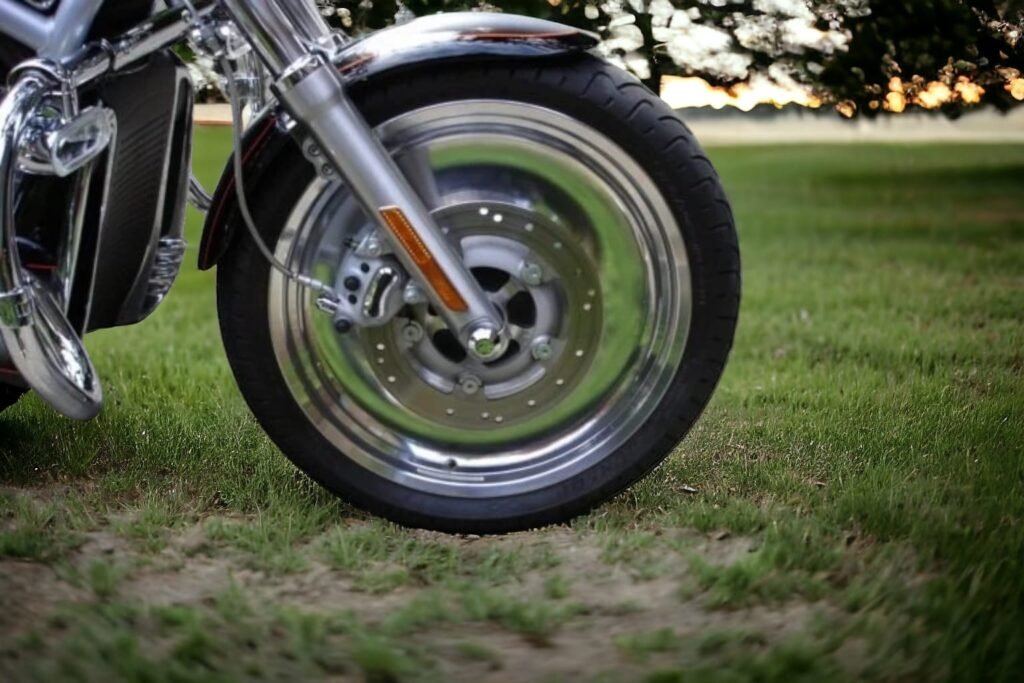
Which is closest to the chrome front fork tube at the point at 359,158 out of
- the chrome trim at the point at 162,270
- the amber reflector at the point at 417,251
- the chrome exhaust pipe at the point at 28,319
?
the amber reflector at the point at 417,251

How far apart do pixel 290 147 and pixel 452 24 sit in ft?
1.22

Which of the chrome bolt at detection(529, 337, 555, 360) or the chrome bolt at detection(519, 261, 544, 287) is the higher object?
the chrome bolt at detection(519, 261, 544, 287)

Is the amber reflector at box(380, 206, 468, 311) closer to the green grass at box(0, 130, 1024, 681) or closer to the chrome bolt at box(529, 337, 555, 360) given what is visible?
the chrome bolt at box(529, 337, 555, 360)

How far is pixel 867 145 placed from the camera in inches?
237

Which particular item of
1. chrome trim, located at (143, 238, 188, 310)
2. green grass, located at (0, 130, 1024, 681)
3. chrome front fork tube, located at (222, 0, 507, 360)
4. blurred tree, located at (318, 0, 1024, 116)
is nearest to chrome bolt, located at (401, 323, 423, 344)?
chrome front fork tube, located at (222, 0, 507, 360)

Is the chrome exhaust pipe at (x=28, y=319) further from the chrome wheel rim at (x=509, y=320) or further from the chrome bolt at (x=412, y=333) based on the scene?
the chrome bolt at (x=412, y=333)

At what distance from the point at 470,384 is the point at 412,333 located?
0.15 m

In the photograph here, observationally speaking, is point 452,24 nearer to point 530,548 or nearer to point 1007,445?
point 530,548

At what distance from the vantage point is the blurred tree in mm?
2641

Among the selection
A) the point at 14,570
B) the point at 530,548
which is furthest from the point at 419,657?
the point at 14,570

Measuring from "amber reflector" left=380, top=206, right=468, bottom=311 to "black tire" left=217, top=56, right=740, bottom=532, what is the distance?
0.63 ft

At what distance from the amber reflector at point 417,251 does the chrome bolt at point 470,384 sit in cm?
20

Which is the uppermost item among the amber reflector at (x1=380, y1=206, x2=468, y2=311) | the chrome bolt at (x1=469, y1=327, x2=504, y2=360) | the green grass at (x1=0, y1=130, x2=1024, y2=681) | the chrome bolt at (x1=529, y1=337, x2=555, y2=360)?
the amber reflector at (x1=380, y1=206, x2=468, y2=311)

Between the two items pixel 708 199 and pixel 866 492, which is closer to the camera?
pixel 708 199
